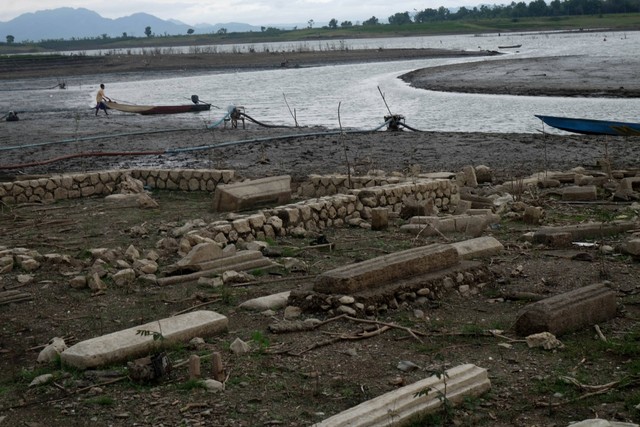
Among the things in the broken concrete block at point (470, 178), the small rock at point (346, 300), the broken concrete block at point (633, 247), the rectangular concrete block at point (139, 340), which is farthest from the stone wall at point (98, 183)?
the rectangular concrete block at point (139, 340)

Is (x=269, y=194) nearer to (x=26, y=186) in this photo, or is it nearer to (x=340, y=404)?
(x=26, y=186)

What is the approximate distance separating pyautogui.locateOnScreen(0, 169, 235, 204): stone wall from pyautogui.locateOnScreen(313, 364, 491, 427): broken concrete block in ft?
31.6

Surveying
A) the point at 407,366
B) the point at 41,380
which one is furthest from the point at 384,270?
the point at 41,380

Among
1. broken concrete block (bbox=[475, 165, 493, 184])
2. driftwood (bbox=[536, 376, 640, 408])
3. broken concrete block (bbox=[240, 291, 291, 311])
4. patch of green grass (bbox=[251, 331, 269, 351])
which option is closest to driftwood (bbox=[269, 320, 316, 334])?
patch of green grass (bbox=[251, 331, 269, 351])

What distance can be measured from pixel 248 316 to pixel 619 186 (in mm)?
7709

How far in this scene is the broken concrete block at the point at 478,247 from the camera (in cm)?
946

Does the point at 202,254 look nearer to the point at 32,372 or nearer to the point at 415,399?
the point at 32,372

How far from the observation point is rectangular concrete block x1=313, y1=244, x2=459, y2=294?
7770mm

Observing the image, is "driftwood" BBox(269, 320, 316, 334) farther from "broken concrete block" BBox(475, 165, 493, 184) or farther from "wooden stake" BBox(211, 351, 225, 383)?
"broken concrete block" BBox(475, 165, 493, 184)

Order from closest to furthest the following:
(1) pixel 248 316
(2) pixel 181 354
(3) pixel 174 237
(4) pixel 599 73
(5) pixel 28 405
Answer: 1. (5) pixel 28 405
2. (2) pixel 181 354
3. (1) pixel 248 316
4. (3) pixel 174 237
5. (4) pixel 599 73

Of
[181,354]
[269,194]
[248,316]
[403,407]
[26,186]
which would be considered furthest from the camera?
[26,186]

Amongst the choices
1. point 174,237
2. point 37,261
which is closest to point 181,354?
point 37,261

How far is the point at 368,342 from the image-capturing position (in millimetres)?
7035

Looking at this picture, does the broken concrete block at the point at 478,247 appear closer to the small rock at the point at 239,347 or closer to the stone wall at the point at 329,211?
the stone wall at the point at 329,211
